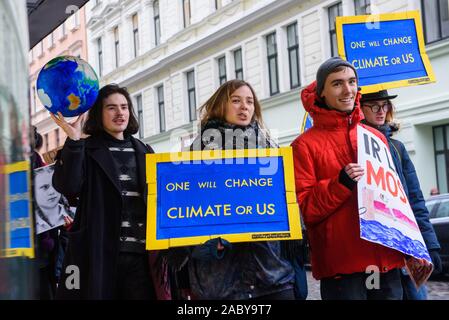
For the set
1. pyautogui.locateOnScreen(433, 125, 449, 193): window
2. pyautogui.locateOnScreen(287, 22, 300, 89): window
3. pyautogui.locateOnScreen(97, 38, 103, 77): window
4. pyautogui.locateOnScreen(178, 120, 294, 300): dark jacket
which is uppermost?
pyautogui.locateOnScreen(97, 38, 103, 77): window

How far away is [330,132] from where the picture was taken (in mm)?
3480

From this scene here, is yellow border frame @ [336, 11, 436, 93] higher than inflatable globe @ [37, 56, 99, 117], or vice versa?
yellow border frame @ [336, 11, 436, 93]

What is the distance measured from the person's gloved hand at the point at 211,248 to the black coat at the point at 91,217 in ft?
1.74

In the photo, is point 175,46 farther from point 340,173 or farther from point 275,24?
point 340,173

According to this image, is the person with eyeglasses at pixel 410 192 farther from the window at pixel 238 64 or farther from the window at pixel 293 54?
the window at pixel 238 64

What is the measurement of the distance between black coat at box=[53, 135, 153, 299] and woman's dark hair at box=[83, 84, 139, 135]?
218 millimetres

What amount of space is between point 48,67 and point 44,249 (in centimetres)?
157

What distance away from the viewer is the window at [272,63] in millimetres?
23844

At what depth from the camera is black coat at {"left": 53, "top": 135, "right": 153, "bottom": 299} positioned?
3494mm

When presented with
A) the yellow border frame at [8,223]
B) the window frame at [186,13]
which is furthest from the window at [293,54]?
the yellow border frame at [8,223]

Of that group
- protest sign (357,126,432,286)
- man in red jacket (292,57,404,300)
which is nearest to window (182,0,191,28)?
man in red jacket (292,57,404,300)

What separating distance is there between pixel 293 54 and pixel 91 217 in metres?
19.8

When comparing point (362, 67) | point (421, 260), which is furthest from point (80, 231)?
point (362, 67)

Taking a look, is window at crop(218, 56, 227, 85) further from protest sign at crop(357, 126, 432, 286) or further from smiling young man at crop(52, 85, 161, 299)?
protest sign at crop(357, 126, 432, 286)
